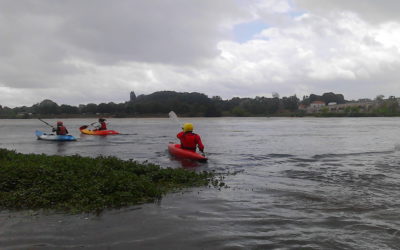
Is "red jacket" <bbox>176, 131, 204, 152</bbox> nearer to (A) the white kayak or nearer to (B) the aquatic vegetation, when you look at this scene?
(B) the aquatic vegetation

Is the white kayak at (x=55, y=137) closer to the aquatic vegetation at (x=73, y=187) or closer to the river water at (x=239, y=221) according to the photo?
the aquatic vegetation at (x=73, y=187)

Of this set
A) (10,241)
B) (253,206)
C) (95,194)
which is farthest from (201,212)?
(10,241)

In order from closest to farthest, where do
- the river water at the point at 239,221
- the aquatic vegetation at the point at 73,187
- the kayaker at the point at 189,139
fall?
the river water at the point at 239,221 → the aquatic vegetation at the point at 73,187 → the kayaker at the point at 189,139

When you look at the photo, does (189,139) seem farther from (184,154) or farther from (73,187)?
(73,187)

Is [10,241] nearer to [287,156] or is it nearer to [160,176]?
[160,176]

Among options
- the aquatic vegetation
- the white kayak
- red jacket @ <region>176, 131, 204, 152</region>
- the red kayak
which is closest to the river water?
the aquatic vegetation

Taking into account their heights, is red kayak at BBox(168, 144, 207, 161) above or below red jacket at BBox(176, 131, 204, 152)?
below

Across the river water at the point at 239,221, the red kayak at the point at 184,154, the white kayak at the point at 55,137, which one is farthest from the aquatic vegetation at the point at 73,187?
the white kayak at the point at 55,137

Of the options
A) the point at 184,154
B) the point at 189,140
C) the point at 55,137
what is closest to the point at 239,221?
the point at 184,154

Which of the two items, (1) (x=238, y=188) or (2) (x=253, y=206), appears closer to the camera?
(2) (x=253, y=206)

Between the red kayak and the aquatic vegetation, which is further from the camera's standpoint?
the red kayak

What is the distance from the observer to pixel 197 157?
55.8 feet

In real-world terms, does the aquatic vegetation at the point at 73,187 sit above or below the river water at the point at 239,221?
above

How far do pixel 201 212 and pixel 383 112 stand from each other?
500 ft
